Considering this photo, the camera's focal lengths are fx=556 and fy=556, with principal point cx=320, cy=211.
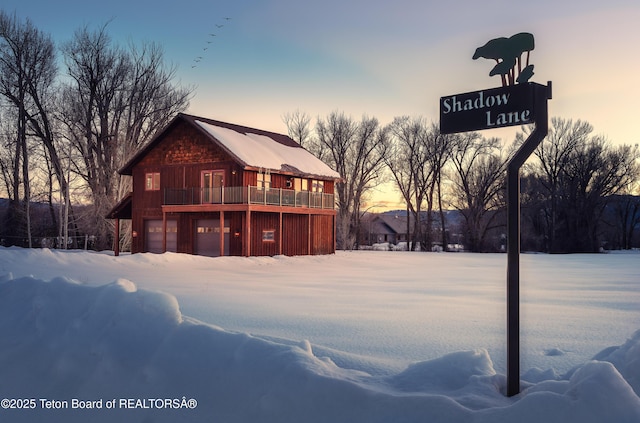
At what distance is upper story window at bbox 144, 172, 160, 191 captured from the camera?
3334 centimetres

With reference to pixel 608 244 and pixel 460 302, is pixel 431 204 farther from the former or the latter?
pixel 460 302

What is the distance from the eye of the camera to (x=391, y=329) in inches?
333

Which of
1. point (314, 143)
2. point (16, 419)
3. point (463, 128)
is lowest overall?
point (16, 419)

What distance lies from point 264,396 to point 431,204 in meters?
52.1

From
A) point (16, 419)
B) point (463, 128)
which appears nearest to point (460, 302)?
point (463, 128)

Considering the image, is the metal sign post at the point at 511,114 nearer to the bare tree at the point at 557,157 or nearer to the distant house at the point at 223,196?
the distant house at the point at 223,196

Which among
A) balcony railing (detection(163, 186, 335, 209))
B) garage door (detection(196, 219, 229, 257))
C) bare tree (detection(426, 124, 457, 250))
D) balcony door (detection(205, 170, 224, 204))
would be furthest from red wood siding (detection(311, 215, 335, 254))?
bare tree (detection(426, 124, 457, 250))

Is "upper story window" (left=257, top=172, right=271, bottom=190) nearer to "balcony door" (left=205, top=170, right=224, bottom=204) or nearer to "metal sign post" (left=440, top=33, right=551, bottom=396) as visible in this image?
"balcony door" (left=205, top=170, right=224, bottom=204)

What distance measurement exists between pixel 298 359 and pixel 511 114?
2945mm

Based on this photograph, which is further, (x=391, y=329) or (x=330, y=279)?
(x=330, y=279)

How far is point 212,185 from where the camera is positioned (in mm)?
30969

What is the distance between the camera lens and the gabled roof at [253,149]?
29938 mm

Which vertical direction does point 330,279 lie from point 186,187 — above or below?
below

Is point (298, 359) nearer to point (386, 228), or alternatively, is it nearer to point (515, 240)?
point (515, 240)
